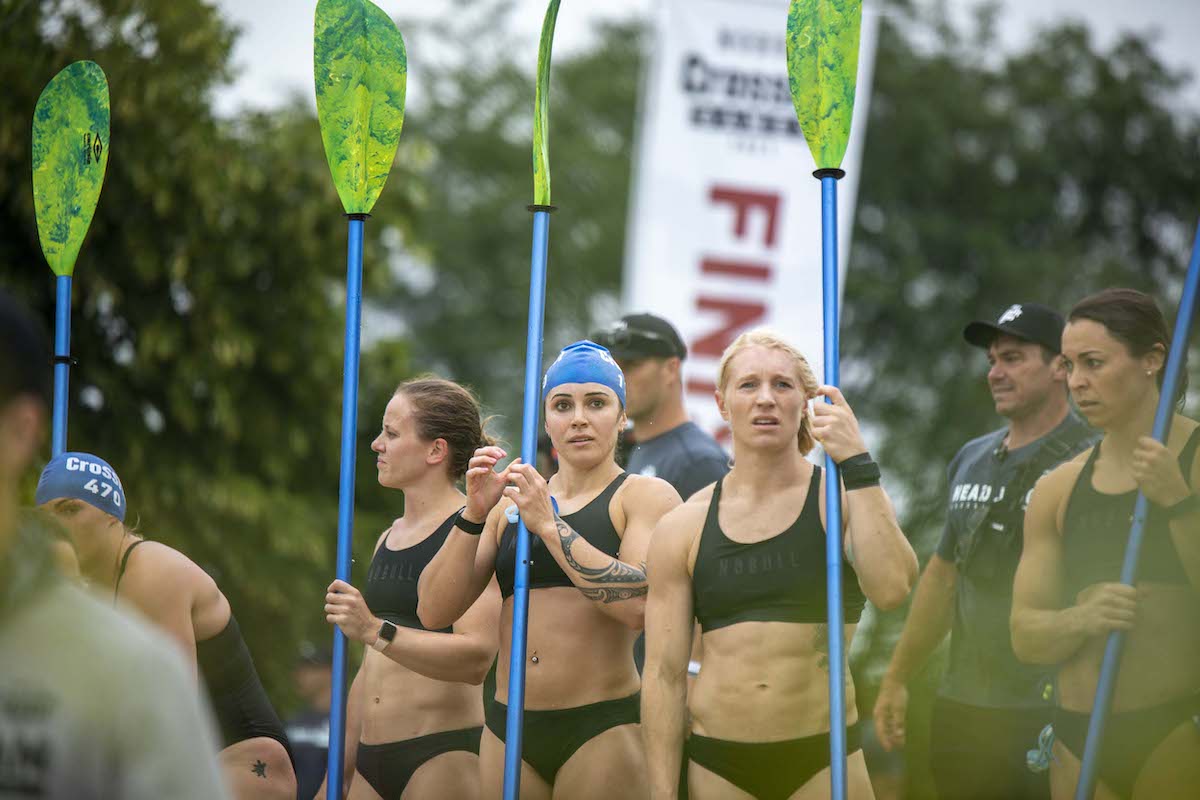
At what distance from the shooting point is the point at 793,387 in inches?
167

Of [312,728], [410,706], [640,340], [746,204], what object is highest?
[746,204]

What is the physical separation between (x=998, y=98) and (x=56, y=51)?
16.0 metres

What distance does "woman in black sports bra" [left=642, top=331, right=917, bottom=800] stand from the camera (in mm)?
3941

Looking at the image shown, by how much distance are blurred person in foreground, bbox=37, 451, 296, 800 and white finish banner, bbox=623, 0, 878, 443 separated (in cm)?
547

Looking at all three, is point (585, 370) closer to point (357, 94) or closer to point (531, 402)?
point (531, 402)

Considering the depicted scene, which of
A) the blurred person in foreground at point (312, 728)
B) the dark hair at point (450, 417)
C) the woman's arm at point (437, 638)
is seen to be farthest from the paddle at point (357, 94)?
the blurred person in foreground at point (312, 728)

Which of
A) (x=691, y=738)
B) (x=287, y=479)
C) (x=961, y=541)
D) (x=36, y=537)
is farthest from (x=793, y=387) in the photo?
(x=287, y=479)

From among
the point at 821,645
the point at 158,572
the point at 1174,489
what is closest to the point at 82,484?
the point at 158,572

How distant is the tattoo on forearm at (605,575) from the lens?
167 inches

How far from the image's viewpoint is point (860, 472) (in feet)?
12.7

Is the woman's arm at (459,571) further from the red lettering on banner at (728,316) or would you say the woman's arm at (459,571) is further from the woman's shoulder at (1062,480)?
the red lettering on banner at (728,316)

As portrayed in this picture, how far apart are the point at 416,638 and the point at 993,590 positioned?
210cm

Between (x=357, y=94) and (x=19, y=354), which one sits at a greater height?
(x=357, y=94)

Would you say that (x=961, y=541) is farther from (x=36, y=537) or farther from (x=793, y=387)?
(x=36, y=537)
